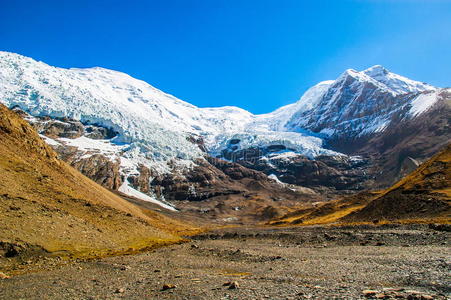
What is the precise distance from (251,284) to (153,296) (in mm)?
6785

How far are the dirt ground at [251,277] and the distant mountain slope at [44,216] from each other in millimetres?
3546

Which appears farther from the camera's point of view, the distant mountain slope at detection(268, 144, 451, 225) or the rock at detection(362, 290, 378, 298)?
the distant mountain slope at detection(268, 144, 451, 225)

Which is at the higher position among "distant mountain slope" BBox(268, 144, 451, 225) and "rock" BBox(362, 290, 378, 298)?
"distant mountain slope" BBox(268, 144, 451, 225)

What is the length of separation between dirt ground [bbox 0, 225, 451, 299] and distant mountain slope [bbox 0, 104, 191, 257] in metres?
3.55

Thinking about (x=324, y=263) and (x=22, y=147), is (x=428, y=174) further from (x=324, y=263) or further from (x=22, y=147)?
(x=22, y=147)

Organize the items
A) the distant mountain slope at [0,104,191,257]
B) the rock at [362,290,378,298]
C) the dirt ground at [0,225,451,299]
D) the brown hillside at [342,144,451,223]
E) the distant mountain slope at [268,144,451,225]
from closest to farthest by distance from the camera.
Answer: the rock at [362,290,378,298] → the dirt ground at [0,225,451,299] → the distant mountain slope at [0,104,191,257] → the distant mountain slope at [268,144,451,225] → the brown hillside at [342,144,451,223]

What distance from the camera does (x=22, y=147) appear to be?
63.3 meters

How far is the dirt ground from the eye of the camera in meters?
20.2

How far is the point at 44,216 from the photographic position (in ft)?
127

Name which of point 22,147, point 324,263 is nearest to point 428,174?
point 324,263

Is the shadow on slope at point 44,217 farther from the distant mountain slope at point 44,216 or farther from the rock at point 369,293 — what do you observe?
the rock at point 369,293

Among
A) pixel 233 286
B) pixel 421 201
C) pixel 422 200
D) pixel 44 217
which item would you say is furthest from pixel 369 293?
pixel 422 200

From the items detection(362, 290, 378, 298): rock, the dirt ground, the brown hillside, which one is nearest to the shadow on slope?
the dirt ground

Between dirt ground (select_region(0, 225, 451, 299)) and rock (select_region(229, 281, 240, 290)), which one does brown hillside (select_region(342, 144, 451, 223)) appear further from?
rock (select_region(229, 281, 240, 290))
